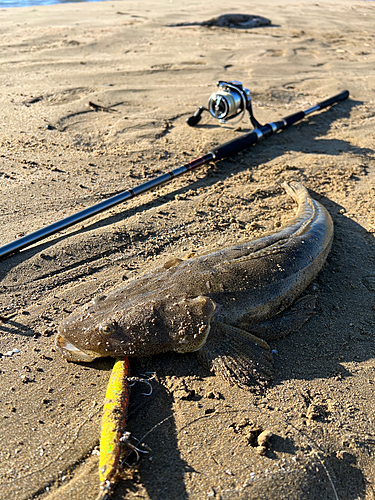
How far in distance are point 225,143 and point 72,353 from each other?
147 inches

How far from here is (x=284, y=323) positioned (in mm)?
3574

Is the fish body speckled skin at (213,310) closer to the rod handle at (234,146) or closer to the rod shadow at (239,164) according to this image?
the rod shadow at (239,164)

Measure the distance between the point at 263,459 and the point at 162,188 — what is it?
3.49 meters

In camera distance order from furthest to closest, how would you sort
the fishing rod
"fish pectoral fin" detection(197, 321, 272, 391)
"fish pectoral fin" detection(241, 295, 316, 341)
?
1. the fishing rod
2. "fish pectoral fin" detection(241, 295, 316, 341)
3. "fish pectoral fin" detection(197, 321, 272, 391)

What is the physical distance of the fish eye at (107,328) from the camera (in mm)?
3170

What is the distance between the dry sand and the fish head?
14 centimetres

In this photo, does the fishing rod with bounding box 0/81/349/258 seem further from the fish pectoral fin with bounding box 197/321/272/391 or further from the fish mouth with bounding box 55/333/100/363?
the fish pectoral fin with bounding box 197/321/272/391

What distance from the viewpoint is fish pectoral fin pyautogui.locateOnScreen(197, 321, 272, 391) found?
3.16 meters

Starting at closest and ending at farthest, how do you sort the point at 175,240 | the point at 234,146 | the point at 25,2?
the point at 175,240 < the point at 234,146 < the point at 25,2

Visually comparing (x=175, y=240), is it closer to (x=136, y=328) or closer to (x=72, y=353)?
(x=136, y=328)

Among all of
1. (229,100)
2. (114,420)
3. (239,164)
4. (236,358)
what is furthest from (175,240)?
(229,100)

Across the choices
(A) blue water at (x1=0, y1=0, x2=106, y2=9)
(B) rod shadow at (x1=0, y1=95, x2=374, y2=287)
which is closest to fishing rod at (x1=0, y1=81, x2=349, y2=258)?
(B) rod shadow at (x1=0, y1=95, x2=374, y2=287)

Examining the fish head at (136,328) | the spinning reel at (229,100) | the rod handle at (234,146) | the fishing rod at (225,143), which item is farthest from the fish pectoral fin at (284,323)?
the spinning reel at (229,100)

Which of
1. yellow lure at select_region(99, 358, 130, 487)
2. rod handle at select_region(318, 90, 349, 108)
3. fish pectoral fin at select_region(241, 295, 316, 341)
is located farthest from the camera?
rod handle at select_region(318, 90, 349, 108)
